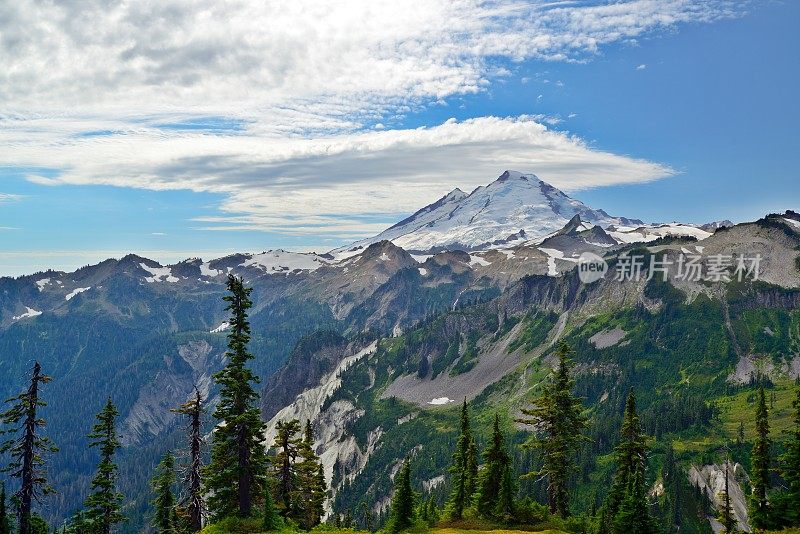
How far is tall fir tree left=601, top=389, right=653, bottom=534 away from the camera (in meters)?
51.3

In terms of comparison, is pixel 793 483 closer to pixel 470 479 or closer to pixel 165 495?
pixel 470 479

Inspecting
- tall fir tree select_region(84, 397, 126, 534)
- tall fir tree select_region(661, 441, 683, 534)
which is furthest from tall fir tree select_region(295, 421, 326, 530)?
tall fir tree select_region(661, 441, 683, 534)

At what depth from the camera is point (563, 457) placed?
2322 inches

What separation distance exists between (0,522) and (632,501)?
5504 centimetres

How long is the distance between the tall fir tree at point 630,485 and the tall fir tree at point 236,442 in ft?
96.1

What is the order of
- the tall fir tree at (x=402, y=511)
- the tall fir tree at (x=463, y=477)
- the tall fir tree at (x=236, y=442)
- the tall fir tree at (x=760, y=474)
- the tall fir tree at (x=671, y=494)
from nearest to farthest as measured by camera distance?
1. the tall fir tree at (x=236, y=442)
2. the tall fir tree at (x=402, y=511)
3. the tall fir tree at (x=760, y=474)
4. the tall fir tree at (x=463, y=477)
5. the tall fir tree at (x=671, y=494)

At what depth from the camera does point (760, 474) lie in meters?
66.4

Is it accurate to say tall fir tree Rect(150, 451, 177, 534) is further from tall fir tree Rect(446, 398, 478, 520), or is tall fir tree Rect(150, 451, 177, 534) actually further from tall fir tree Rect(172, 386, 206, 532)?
tall fir tree Rect(446, 398, 478, 520)

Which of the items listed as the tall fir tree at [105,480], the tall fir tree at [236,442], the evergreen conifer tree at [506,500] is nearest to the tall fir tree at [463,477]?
the evergreen conifer tree at [506,500]

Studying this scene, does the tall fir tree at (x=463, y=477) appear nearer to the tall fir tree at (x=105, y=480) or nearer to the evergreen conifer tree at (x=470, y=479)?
the evergreen conifer tree at (x=470, y=479)

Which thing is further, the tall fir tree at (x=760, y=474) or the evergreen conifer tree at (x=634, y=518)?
the tall fir tree at (x=760, y=474)

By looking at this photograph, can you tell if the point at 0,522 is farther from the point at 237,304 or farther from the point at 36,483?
the point at 237,304

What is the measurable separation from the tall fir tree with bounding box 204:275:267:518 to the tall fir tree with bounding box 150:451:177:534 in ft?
59.7

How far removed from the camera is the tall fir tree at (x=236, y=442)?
53.2m
